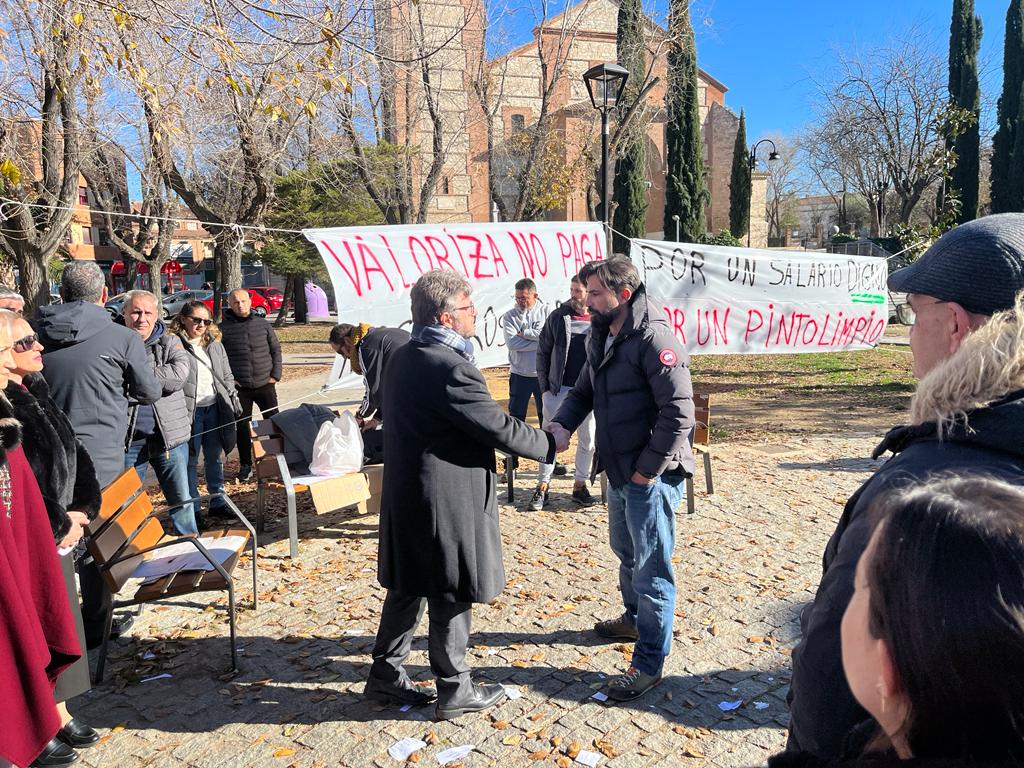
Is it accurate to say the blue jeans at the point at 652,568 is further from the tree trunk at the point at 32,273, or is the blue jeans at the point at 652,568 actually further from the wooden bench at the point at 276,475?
the tree trunk at the point at 32,273

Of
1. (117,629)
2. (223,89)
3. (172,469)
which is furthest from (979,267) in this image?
(223,89)

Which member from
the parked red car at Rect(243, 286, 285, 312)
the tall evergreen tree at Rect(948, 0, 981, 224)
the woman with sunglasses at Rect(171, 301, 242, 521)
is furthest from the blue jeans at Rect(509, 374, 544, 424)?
the tall evergreen tree at Rect(948, 0, 981, 224)

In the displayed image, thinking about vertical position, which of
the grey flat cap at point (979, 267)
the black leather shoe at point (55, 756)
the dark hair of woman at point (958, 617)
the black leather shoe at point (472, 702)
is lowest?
the black leather shoe at point (55, 756)

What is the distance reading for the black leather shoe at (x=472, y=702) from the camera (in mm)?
3348

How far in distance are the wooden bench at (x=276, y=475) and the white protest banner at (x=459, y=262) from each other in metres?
1.01

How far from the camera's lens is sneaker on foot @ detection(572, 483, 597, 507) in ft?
21.3

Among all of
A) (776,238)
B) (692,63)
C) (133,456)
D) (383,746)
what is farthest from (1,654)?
(776,238)

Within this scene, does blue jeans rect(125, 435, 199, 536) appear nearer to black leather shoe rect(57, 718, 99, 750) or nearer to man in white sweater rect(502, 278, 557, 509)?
black leather shoe rect(57, 718, 99, 750)

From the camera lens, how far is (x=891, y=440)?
143 cm

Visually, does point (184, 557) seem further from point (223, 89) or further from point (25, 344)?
point (223, 89)

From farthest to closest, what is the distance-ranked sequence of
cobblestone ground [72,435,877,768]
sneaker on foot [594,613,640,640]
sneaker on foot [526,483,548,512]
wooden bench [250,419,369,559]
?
sneaker on foot [526,483,548,512] < wooden bench [250,419,369,559] < sneaker on foot [594,613,640,640] < cobblestone ground [72,435,877,768]

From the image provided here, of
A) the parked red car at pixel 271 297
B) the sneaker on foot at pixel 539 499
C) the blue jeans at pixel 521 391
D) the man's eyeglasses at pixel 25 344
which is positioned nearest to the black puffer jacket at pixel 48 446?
the man's eyeglasses at pixel 25 344

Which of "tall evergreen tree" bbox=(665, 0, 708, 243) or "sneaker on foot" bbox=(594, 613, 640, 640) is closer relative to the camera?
"sneaker on foot" bbox=(594, 613, 640, 640)

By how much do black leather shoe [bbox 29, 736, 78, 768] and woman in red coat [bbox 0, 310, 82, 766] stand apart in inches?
15.1
